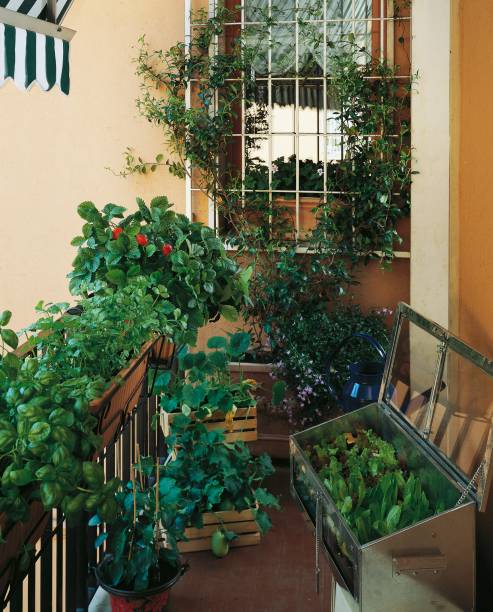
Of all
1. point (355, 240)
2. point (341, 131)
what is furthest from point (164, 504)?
point (341, 131)

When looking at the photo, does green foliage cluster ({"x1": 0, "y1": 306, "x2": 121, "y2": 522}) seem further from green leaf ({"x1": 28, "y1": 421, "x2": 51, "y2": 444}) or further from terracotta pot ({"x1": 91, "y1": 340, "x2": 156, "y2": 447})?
terracotta pot ({"x1": 91, "y1": 340, "x2": 156, "y2": 447})

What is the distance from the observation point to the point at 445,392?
2.79m

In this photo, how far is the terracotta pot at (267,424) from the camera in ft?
17.4

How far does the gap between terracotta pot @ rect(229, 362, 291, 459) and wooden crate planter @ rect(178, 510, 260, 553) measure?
1.31 metres

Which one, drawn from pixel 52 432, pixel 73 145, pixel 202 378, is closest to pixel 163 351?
pixel 202 378

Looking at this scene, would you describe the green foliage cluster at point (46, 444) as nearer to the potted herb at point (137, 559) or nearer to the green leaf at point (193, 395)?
the potted herb at point (137, 559)

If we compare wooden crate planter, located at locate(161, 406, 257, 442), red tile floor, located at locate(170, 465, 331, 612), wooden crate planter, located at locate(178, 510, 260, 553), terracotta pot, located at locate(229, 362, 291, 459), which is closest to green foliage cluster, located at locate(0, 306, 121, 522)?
red tile floor, located at locate(170, 465, 331, 612)

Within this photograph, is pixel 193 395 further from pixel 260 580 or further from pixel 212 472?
pixel 260 580

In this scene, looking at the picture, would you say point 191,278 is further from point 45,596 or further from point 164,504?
point 45,596

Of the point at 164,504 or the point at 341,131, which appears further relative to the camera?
the point at 341,131

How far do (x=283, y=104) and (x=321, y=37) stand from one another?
0.48 metres

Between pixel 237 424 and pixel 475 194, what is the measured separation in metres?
1.59

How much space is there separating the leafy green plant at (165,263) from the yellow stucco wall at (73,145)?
8.01 feet

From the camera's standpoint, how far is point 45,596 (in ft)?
7.93
